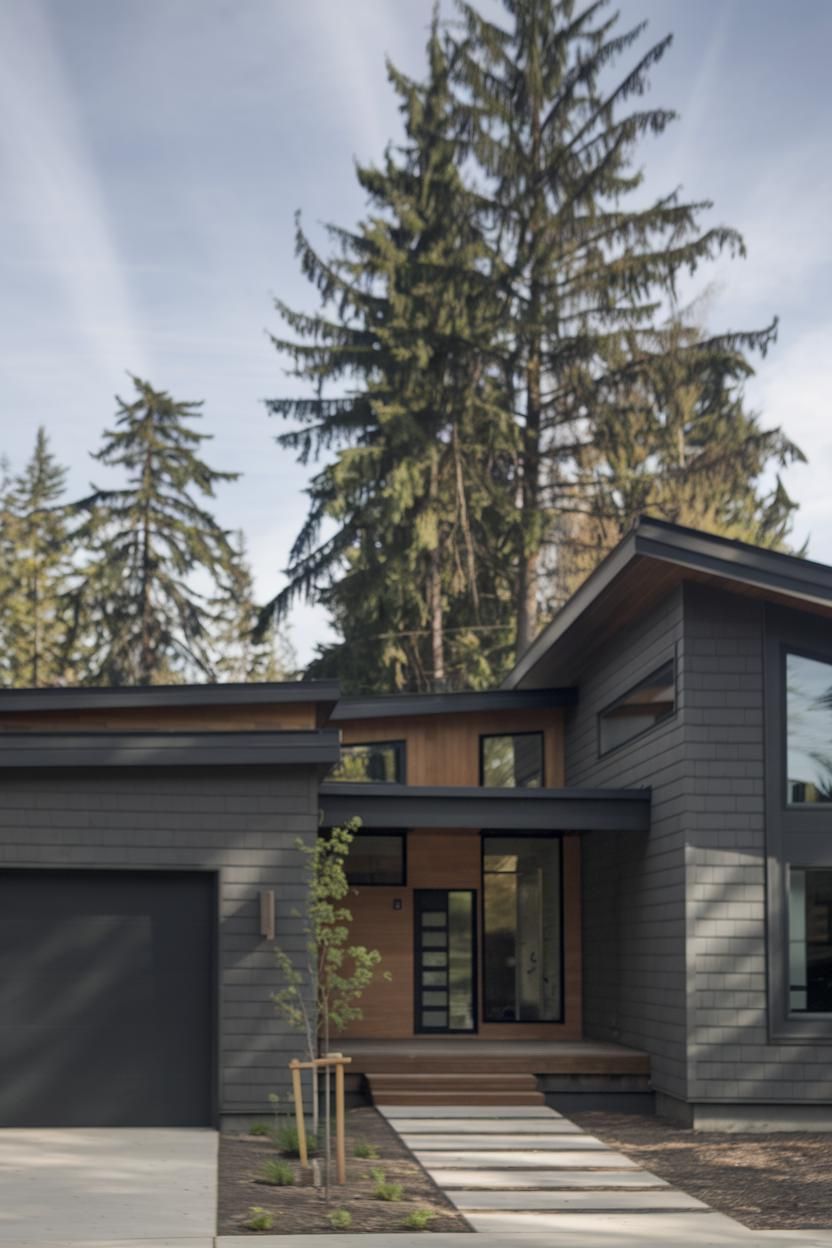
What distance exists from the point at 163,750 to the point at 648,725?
4.82m

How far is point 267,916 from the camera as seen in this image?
39.3 ft

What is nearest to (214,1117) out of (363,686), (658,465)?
(363,686)

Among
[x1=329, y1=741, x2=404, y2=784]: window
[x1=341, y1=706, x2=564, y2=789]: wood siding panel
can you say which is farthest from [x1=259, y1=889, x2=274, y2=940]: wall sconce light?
[x1=341, y1=706, x2=564, y2=789]: wood siding panel

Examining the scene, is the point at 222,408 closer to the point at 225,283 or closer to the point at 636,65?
the point at 225,283

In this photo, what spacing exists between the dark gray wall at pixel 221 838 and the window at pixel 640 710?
3402 mm

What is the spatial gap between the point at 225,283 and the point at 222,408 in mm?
8531

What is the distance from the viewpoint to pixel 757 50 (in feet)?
72.9

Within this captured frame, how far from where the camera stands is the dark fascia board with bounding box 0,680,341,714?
14211mm

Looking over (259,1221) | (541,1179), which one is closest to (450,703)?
(541,1179)

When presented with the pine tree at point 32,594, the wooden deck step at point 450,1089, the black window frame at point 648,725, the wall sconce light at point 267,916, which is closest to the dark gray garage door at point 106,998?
the wall sconce light at point 267,916

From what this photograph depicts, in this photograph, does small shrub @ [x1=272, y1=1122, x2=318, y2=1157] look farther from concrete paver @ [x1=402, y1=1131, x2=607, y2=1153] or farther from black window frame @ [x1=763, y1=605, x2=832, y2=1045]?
black window frame @ [x1=763, y1=605, x2=832, y2=1045]

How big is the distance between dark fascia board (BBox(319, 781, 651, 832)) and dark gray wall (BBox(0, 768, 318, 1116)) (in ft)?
6.61

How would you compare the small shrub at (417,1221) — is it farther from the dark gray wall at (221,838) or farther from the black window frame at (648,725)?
the black window frame at (648,725)

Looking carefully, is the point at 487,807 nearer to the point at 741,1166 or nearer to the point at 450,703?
the point at 450,703
